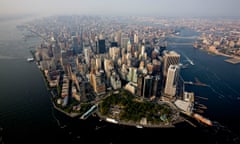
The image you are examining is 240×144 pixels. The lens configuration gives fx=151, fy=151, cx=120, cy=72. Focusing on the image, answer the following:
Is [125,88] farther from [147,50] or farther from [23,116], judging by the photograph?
[147,50]

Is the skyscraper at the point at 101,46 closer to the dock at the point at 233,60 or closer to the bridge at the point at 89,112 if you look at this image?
the bridge at the point at 89,112

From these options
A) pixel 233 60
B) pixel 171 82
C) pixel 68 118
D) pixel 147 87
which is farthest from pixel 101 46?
pixel 233 60

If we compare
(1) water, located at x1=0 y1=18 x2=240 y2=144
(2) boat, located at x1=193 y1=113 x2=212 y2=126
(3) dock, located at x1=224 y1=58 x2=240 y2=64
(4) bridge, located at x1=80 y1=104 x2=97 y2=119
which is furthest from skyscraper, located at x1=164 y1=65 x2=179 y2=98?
(3) dock, located at x1=224 y1=58 x2=240 y2=64

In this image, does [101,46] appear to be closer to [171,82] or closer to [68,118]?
[171,82]

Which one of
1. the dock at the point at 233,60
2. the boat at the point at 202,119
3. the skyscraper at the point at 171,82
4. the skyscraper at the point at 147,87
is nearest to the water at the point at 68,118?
the boat at the point at 202,119

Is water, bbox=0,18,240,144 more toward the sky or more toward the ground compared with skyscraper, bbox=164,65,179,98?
more toward the ground

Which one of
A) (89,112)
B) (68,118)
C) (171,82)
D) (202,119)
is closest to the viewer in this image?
(202,119)

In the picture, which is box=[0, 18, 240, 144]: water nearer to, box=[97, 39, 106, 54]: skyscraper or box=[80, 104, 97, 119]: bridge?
box=[80, 104, 97, 119]: bridge

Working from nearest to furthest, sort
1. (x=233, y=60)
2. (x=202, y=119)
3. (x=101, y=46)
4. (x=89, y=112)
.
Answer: (x=202, y=119), (x=89, y=112), (x=233, y=60), (x=101, y=46)
